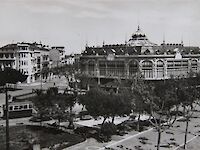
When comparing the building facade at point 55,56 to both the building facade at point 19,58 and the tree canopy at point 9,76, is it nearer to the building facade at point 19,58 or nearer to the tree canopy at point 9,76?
the building facade at point 19,58

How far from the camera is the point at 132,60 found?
270 feet

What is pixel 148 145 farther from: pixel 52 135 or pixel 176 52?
pixel 176 52

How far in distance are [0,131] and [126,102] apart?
18.0 meters

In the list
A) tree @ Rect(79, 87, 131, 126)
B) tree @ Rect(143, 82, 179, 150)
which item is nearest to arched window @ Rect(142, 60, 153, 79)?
tree @ Rect(143, 82, 179, 150)

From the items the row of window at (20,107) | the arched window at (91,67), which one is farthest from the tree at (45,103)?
the arched window at (91,67)

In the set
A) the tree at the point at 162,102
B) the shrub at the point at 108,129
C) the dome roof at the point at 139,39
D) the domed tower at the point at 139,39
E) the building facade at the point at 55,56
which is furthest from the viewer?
the building facade at the point at 55,56

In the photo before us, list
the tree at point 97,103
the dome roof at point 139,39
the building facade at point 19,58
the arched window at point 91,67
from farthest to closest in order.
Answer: the dome roof at point 139,39 < the building facade at point 19,58 < the arched window at point 91,67 < the tree at point 97,103

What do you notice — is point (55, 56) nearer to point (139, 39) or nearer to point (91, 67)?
point (139, 39)

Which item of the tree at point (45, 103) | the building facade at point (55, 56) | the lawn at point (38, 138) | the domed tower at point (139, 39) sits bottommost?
the lawn at point (38, 138)

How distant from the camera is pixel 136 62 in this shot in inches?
3211

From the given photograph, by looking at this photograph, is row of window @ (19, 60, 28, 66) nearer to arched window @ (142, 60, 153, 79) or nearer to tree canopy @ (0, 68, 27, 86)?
tree canopy @ (0, 68, 27, 86)

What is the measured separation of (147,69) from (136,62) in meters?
3.29

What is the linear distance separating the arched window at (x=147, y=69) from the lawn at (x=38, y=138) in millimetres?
39069

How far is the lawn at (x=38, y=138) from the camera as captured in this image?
3858 cm
